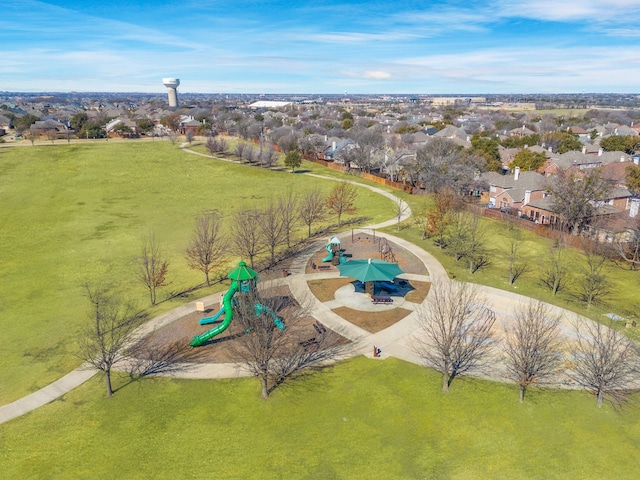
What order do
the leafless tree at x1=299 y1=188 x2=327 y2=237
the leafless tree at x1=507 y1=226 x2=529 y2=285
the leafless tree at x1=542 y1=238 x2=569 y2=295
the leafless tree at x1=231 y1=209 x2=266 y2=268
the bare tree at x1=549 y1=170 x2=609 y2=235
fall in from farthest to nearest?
the leafless tree at x1=299 y1=188 x2=327 y2=237 → the bare tree at x1=549 y1=170 x2=609 y2=235 → the leafless tree at x1=231 y1=209 x2=266 y2=268 → the leafless tree at x1=507 y1=226 x2=529 y2=285 → the leafless tree at x1=542 y1=238 x2=569 y2=295

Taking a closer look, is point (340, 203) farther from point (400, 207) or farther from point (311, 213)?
point (400, 207)

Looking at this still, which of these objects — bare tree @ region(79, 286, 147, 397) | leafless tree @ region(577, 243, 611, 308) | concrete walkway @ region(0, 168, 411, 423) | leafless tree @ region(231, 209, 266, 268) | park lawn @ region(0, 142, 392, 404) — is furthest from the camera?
leafless tree @ region(231, 209, 266, 268)

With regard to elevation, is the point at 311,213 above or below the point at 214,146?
below

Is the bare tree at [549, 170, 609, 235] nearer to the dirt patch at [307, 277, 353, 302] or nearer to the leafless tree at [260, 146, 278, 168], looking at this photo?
the dirt patch at [307, 277, 353, 302]

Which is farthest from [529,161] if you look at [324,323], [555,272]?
[324,323]

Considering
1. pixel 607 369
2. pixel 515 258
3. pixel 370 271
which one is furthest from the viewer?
pixel 515 258

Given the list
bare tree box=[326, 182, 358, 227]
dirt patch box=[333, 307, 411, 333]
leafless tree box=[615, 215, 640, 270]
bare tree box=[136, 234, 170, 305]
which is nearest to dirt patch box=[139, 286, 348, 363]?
dirt patch box=[333, 307, 411, 333]
